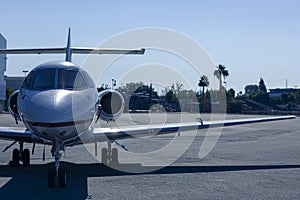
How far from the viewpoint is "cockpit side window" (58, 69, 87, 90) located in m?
12.4

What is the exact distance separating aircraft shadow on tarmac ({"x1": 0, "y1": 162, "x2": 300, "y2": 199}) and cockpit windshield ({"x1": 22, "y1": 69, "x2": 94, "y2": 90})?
2.23 meters

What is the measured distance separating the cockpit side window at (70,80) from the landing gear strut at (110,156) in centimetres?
357

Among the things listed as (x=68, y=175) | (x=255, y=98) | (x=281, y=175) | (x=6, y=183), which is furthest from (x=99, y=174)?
(x=255, y=98)

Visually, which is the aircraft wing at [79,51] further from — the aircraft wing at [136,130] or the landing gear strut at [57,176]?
the landing gear strut at [57,176]

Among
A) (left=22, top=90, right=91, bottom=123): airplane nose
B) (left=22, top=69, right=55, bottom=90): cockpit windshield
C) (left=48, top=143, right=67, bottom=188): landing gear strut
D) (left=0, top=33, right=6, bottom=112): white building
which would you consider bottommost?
(left=48, top=143, right=67, bottom=188): landing gear strut

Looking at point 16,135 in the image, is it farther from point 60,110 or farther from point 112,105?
point 60,110

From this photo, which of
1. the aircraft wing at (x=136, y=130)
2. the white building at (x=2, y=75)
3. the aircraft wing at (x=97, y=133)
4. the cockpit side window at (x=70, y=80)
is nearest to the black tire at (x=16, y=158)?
the aircraft wing at (x=97, y=133)

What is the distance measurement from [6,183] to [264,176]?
632 cm

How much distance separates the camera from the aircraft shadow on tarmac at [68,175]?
10617 mm

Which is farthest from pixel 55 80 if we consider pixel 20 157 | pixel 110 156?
pixel 110 156

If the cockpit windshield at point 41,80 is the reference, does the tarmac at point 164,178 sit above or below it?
below

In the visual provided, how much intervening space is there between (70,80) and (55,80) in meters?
0.40

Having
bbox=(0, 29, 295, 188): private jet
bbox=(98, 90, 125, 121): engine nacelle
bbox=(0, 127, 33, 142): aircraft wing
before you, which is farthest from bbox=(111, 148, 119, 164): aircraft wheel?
bbox=(0, 127, 33, 142): aircraft wing

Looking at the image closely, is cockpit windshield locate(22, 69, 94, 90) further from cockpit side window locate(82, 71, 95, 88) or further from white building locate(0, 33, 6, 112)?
white building locate(0, 33, 6, 112)
